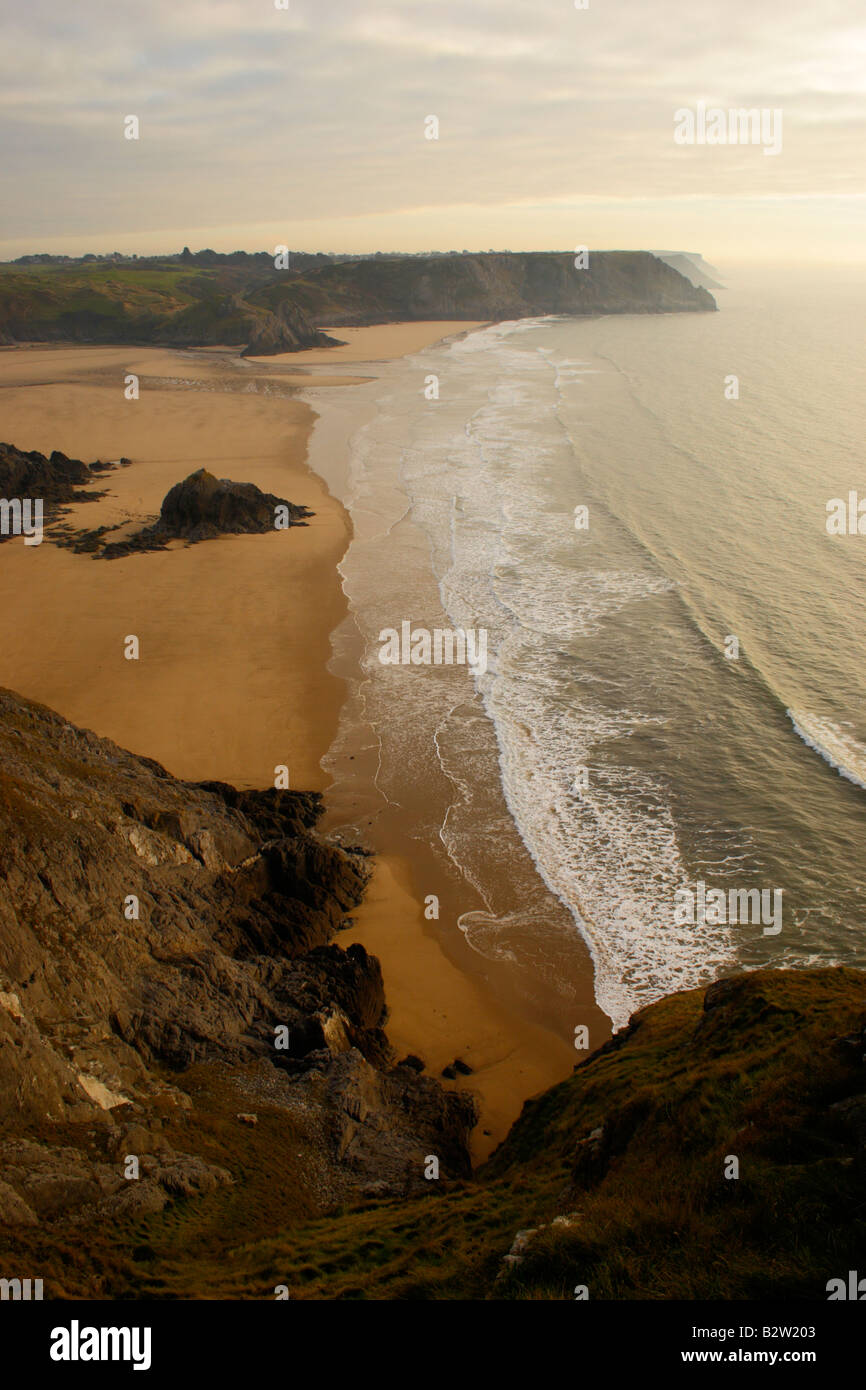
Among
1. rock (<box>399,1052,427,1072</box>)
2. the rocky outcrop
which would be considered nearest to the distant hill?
the rocky outcrop

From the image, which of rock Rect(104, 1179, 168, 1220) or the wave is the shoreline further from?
the wave

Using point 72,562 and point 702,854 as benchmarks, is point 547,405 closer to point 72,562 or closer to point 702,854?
point 72,562

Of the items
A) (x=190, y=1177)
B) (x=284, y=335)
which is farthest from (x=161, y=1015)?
(x=284, y=335)

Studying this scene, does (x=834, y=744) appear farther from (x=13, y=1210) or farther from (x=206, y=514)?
(x=206, y=514)

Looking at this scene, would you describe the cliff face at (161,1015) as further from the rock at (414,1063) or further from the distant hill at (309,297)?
the distant hill at (309,297)

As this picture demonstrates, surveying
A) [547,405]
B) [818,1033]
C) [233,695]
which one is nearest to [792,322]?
[547,405]
